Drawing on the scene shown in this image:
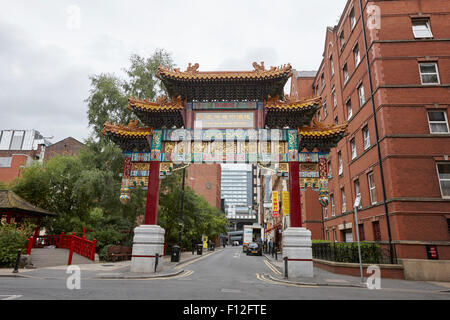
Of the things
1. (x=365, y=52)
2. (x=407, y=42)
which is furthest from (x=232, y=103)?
(x=407, y=42)

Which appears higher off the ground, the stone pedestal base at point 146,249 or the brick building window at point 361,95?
the brick building window at point 361,95

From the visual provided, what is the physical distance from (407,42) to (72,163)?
28.6m

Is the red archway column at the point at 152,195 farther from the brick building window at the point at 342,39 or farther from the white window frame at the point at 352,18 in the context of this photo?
the brick building window at the point at 342,39

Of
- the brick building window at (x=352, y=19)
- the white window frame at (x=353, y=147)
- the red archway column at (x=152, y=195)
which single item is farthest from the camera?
the brick building window at (x=352, y=19)

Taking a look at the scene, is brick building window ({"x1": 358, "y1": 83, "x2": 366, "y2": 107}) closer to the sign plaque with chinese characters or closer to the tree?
the sign plaque with chinese characters

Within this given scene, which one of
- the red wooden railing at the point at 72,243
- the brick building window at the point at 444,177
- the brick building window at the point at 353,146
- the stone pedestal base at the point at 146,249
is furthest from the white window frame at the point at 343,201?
the red wooden railing at the point at 72,243

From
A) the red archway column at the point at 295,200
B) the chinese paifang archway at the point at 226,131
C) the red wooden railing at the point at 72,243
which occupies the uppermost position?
the chinese paifang archway at the point at 226,131

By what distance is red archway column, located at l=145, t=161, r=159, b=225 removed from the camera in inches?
562

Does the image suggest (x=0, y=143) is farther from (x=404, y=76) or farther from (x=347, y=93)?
(x=404, y=76)

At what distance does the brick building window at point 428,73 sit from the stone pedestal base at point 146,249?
1815cm

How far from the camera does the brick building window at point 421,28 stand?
1786cm

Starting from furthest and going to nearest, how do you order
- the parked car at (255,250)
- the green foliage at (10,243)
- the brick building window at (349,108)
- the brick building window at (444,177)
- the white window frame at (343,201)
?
the parked car at (255,250), the white window frame at (343,201), the brick building window at (349,108), the brick building window at (444,177), the green foliage at (10,243)

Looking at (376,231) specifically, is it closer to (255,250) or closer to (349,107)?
(349,107)

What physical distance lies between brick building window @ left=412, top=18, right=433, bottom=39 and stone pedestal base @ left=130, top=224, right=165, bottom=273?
65.5 feet
